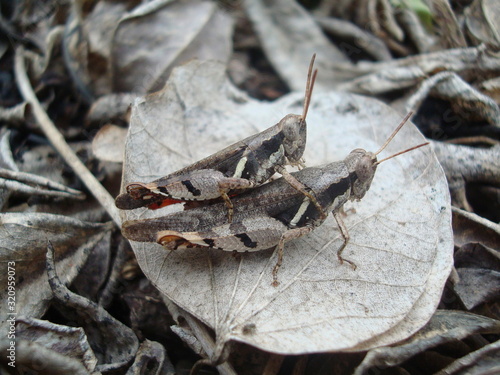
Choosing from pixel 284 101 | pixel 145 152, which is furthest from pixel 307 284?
pixel 284 101

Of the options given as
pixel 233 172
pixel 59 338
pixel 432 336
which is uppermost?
pixel 233 172

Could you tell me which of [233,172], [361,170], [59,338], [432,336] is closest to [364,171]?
[361,170]

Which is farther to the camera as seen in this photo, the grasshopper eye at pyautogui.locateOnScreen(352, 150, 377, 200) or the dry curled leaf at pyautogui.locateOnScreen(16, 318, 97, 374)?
the grasshopper eye at pyautogui.locateOnScreen(352, 150, 377, 200)

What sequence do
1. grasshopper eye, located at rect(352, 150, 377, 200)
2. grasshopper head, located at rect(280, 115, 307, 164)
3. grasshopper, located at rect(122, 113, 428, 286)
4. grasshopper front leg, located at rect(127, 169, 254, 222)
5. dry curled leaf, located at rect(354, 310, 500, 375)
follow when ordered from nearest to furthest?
dry curled leaf, located at rect(354, 310, 500, 375) → grasshopper, located at rect(122, 113, 428, 286) → grasshopper front leg, located at rect(127, 169, 254, 222) → grasshopper eye, located at rect(352, 150, 377, 200) → grasshopper head, located at rect(280, 115, 307, 164)

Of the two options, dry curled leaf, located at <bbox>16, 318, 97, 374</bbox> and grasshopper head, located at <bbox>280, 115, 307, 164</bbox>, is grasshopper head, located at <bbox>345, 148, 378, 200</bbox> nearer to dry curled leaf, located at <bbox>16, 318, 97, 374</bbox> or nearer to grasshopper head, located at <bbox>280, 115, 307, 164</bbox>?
grasshopper head, located at <bbox>280, 115, 307, 164</bbox>

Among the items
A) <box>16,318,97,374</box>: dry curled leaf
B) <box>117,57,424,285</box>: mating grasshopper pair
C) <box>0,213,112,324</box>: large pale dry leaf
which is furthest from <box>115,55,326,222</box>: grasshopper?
<box>16,318,97,374</box>: dry curled leaf

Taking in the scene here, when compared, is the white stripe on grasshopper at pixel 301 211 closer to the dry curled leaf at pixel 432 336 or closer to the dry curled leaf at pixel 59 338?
the dry curled leaf at pixel 432 336

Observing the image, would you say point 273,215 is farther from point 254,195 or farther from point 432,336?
point 432,336
